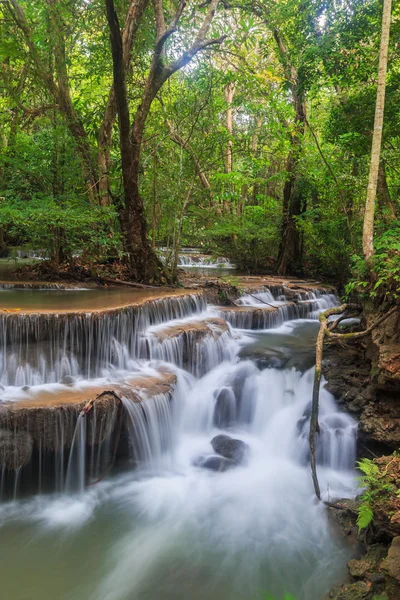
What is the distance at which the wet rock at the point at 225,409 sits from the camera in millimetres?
6422

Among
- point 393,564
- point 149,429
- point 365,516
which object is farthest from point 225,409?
point 393,564

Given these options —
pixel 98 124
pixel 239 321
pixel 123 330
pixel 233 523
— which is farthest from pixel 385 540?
pixel 98 124

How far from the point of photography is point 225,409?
6.52m

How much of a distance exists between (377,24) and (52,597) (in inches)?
402

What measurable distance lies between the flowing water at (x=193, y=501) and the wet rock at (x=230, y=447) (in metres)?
0.15

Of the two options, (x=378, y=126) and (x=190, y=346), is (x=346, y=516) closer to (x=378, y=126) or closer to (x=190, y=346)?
(x=190, y=346)

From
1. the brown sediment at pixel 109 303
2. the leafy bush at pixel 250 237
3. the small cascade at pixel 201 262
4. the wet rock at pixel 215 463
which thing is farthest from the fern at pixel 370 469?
the small cascade at pixel 201 262

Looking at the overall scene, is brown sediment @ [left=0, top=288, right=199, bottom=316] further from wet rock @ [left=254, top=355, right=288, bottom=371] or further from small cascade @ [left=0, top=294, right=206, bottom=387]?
wet rock @ [left=254, top=355, right=288, bottom=371]

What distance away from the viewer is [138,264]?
10.3 meters

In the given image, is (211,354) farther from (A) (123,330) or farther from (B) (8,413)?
(B) (8,413)

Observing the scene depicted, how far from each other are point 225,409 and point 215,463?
1.13 m

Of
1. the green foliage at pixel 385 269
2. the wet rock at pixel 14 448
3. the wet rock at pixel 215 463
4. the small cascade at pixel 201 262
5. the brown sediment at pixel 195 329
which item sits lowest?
the wet rock at pixel 215 463

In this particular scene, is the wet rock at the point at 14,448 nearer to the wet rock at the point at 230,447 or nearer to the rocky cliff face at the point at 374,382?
the wet rock at the point at 230,447

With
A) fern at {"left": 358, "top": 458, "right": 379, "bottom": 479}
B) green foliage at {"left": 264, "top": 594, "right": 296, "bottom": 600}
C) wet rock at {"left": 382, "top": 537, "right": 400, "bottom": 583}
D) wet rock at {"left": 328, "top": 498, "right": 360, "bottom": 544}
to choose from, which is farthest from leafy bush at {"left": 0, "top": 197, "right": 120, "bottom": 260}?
wet rock at {"left": 382, "top": 537, "right": 400, "bottom": 583}
